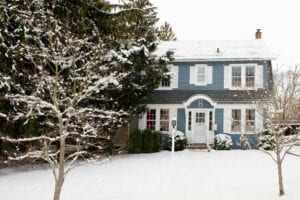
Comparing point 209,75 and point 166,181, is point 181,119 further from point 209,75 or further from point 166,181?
point 166,181

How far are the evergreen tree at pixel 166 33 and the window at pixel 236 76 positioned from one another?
1859 centimetres

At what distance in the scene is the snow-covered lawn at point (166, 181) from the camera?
11.2 metres

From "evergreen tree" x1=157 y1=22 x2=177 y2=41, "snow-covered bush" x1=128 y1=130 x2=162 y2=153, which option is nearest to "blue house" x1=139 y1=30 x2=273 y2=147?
"snow-covered bush" x1=128 y1=130 x2=162 y2=153

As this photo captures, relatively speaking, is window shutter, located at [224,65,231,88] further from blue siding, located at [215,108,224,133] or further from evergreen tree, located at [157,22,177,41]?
evergreen tree, located at [157,22,177,41]

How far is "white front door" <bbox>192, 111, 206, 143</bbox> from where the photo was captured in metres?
24.5

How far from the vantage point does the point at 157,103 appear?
82.7 ft

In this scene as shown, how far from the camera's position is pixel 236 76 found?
24609mm

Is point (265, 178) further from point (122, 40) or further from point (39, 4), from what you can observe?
point (39, 4)

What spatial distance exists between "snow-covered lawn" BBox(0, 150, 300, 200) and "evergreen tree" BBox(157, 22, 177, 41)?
26.1m

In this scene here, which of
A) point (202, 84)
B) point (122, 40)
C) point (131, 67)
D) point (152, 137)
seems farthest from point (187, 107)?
point (122, 40)

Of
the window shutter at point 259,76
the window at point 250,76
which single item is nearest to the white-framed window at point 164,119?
the window at point 250,76

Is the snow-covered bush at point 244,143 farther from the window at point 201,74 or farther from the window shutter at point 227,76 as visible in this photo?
the window at point 201,74

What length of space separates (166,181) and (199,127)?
11.7 meters

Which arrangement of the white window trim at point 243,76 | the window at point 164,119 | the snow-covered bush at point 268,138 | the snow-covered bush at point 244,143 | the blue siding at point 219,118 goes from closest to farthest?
the snow-covered bush at point 268,138 → the snow-covered bush at point 244,143 → the white window trim at point 243,76 → the blue siding at point 219,118 → the window at point 164,119
